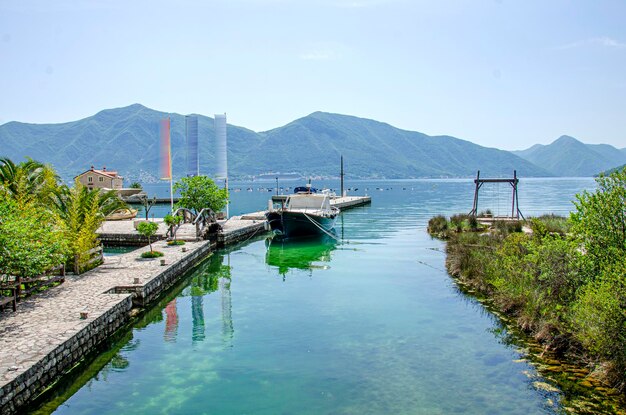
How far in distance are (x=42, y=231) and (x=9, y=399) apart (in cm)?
667

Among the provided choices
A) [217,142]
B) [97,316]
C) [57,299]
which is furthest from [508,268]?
[217,142]

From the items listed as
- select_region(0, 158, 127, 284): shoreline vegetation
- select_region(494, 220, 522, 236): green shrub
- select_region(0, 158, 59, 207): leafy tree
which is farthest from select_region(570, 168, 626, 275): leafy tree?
select_region(0, 158, 59, 207): leafy tree

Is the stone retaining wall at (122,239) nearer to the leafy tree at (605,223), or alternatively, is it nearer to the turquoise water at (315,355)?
the turquoise water at (315,355)

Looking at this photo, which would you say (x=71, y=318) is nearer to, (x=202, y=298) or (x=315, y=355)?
(x=315, y=355)

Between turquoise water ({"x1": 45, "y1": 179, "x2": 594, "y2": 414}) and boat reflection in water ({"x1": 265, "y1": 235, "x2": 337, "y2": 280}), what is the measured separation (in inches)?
A: 133

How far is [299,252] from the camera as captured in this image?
29609 millimetres

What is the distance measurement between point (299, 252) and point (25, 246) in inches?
714

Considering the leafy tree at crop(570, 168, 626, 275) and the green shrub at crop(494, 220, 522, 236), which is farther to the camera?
the green shrub at crop(494, 220, 522, 236)

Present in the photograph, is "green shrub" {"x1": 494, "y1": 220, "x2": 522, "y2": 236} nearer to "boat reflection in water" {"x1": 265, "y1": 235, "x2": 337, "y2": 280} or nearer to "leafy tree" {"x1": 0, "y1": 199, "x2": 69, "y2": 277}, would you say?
"boat reflection in water" {"x1": 265, "y1": 235, "x2": 337, "y2": 280}

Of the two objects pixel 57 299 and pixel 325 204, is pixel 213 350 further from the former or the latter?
pixel 325 204

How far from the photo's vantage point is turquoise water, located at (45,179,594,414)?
977 centimetres

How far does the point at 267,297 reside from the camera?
728 inches

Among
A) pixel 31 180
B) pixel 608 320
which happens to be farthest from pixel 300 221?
pixel 608 320

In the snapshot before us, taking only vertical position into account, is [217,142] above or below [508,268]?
above
